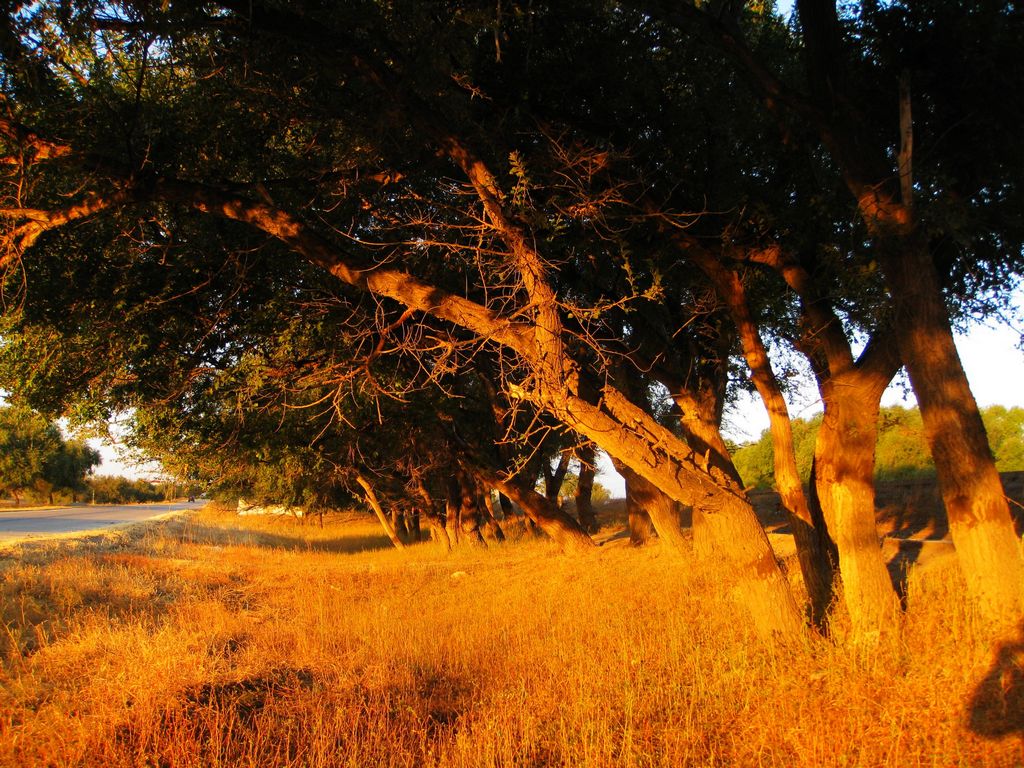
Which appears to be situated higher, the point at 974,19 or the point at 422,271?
the point at 974,19

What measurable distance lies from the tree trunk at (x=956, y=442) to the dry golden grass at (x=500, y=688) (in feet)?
1.36

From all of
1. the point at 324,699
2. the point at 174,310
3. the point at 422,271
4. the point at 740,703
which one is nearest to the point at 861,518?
the point at 740,703

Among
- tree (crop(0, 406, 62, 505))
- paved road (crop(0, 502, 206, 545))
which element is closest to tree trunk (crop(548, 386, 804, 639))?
paved road (crop(0, 502, 206, 545))

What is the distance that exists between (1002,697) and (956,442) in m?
2.13

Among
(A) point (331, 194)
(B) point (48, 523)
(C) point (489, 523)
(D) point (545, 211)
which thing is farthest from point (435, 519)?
(B) point (48, 523)

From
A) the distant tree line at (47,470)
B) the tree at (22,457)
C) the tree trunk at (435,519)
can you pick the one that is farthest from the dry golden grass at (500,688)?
the tree at (22,457)

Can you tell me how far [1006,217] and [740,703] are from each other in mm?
5918

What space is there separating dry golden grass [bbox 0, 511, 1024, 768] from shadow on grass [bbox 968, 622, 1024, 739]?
0.05ft

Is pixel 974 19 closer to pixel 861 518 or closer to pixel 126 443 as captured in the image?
pixel 861 518

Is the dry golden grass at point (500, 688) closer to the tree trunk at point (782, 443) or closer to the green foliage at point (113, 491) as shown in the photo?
the tree trunk at point (782, 443)

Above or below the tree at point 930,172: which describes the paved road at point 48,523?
below

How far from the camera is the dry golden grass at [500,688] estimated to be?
4316 mm

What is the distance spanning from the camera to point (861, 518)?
706cm

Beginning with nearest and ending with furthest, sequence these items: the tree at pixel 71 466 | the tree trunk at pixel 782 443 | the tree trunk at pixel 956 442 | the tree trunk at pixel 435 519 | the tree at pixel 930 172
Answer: the tree trunk at pixel 956 442
the tree at pixel 930 172
the tree trunk at pixel 782 443
the tree trunk at pixel 435 519
the tree at pixel 71 466
